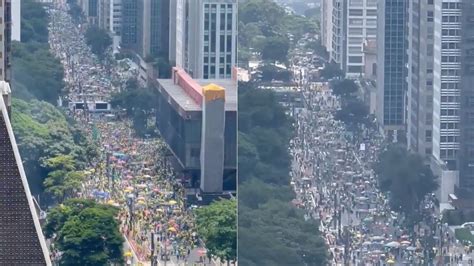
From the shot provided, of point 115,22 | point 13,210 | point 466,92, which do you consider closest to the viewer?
point 13,210

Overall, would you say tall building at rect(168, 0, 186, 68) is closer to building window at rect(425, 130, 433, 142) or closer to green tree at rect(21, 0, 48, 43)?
green tree at rect(21, 0, 48, 43)

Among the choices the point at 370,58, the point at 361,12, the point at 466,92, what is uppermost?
the point at 361,12

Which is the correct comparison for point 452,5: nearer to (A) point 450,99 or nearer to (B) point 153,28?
(A) point 450,99

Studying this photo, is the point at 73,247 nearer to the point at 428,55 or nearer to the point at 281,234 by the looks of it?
the point at 281,234

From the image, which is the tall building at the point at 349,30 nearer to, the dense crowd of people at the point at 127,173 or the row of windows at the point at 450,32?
the row of windows at the point at 450,32

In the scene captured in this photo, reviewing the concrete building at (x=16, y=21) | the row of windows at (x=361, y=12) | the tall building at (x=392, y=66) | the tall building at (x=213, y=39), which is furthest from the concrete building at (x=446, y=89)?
the concrete building at (x=16, y=21)

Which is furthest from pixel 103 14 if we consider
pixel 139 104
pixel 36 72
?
pixel 36 72
